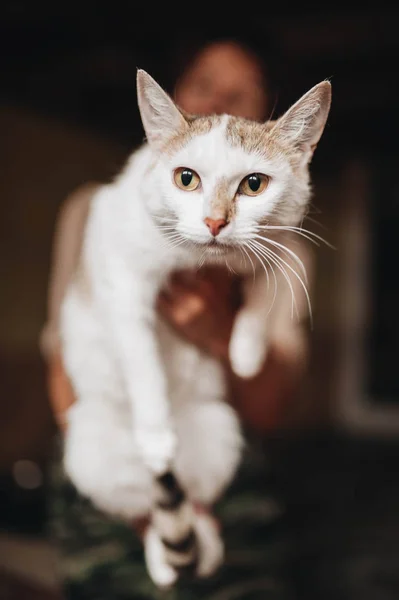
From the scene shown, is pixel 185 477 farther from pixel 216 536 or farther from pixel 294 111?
→ pixel 294 111

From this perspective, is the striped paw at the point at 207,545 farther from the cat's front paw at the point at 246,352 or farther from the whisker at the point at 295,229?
the whisker at the point at 295,229

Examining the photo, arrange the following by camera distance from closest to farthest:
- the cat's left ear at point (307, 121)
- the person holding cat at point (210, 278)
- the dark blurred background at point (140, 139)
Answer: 1. the cat's left ear at point (307, 121)
2. the person holding cat at point (210, 278)
3. the dark blurred background at point (140, 139)

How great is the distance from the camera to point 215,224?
1.47ft

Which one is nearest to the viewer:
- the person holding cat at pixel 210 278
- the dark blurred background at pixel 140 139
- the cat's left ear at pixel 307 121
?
the cat's left ear at pixel 307 121

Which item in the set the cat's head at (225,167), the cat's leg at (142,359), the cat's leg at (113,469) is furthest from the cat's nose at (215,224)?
the cat's leg at (113,469)

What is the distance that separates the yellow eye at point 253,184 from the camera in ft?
1.50

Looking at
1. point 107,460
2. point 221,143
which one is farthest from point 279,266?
point 107,460

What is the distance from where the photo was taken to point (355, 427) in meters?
1.91

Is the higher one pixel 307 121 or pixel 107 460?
pixel 307 121

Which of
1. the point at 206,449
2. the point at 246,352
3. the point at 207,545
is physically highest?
the point at 246,352

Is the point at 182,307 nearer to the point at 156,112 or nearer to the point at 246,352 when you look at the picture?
the point at 246,352

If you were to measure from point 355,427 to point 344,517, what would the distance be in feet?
0.94

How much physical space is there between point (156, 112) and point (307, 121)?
12cm

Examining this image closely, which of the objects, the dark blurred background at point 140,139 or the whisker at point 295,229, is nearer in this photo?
the whisker at point 295,229
